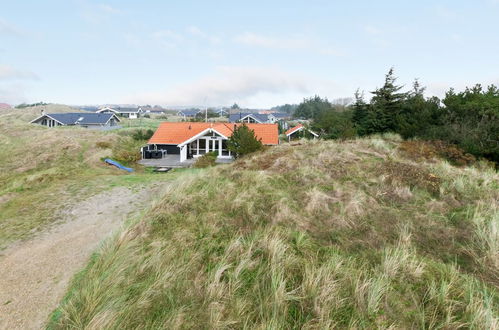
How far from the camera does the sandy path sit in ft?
12.6

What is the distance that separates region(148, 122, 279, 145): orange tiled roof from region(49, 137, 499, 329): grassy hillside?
599 inches

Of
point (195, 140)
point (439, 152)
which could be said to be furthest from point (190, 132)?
point (439, 152)

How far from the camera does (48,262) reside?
522 cm

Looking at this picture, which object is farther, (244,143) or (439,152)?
(244,143)

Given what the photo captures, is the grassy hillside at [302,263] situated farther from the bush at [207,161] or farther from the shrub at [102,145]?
the shrub at [102,145]

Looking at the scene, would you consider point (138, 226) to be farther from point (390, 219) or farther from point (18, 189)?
point (18, 189)

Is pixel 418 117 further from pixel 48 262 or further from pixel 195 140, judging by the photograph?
pixel 48 262

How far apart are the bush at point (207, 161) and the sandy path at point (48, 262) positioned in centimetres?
1003

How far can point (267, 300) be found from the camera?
11.3 feet

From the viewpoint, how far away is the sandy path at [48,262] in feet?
12.6

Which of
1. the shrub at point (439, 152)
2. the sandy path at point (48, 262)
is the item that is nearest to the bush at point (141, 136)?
the sandy path at point (48, 262)

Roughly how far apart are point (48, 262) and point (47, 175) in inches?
482

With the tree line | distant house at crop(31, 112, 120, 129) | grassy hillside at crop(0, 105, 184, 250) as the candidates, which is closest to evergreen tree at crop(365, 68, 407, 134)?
the tree line

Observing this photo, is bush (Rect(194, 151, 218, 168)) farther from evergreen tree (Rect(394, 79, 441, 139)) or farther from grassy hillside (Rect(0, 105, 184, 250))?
evergreen tree (Rect(394, 79, 441, 139))
